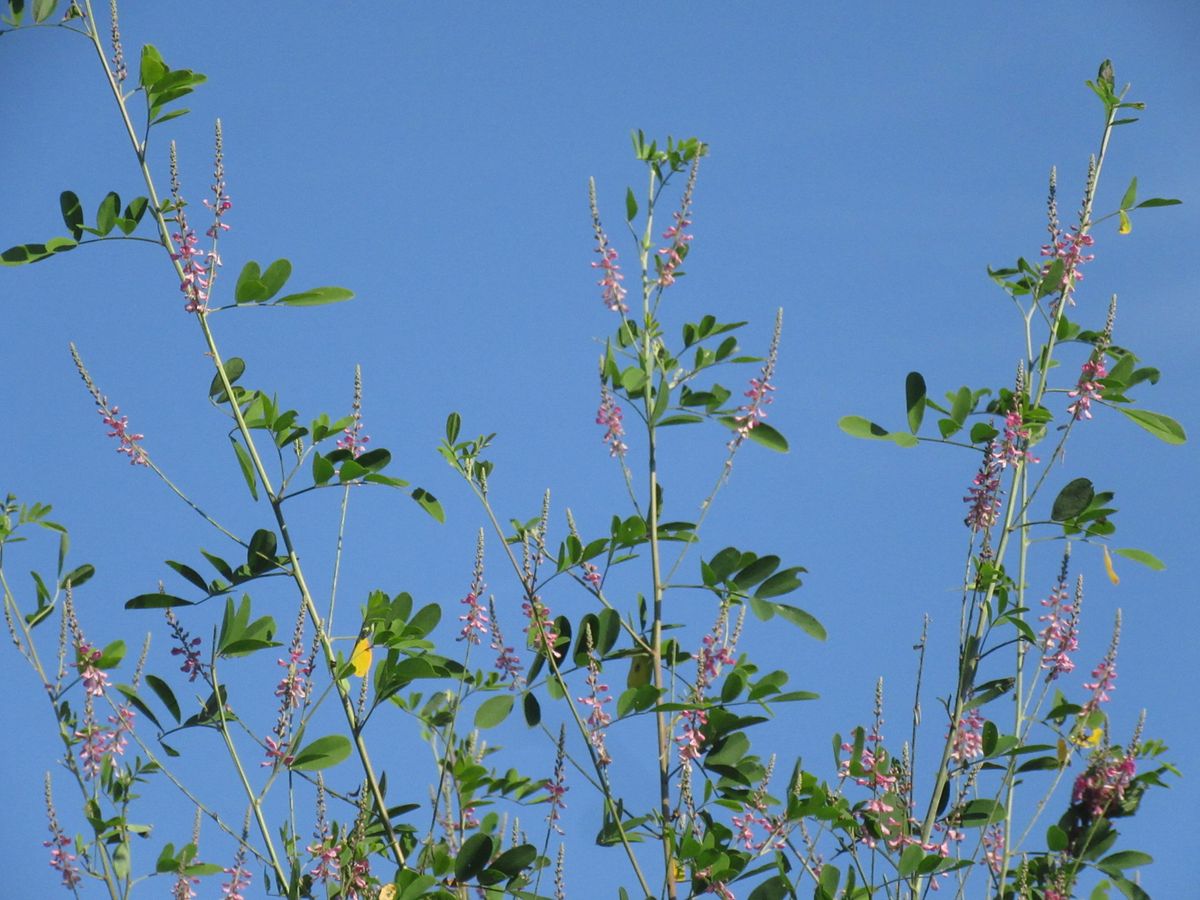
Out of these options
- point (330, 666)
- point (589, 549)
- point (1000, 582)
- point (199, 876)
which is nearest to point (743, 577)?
point (589, 549)

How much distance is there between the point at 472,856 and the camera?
2959 mm

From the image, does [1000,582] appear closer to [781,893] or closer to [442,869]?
[781,893]

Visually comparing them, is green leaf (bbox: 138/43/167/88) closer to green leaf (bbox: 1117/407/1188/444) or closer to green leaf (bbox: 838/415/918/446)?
green leaf (bbox: 838/415/918/446)

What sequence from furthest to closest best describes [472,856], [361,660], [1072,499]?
[1072,499], [361,660], [472,856]

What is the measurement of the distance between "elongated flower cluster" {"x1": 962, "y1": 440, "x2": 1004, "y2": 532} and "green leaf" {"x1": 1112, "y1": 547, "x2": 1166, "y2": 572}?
454mm

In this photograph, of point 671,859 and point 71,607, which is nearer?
point 671,859

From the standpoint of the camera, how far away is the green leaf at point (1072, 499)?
3.40m

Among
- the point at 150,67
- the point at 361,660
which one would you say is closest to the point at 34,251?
the point at 150,67

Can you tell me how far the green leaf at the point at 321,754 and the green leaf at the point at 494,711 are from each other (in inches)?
13.0

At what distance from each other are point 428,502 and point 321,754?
0.66 meters

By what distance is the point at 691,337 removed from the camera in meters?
3.64

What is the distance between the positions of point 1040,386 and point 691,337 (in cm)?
95

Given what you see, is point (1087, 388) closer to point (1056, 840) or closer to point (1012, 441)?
point (1012, 441)

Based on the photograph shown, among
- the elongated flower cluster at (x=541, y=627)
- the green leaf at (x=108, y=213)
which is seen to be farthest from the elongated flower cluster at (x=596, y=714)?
the green leaf at (x=108, y=213)
